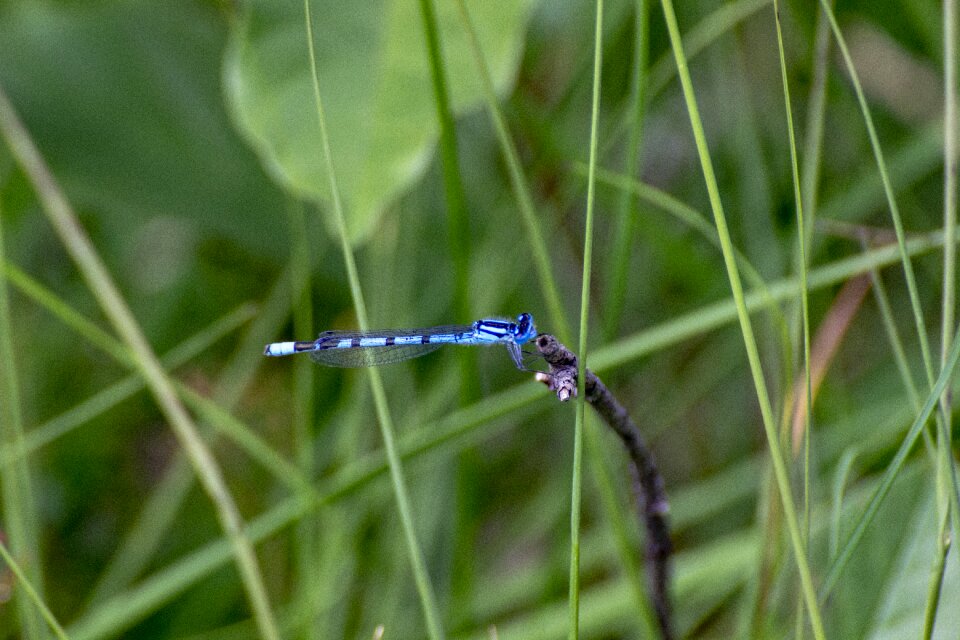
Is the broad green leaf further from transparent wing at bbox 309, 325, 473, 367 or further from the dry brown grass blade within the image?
the dry brown grass blade

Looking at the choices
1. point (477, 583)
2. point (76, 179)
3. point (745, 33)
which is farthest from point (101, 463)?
point (745, 33)

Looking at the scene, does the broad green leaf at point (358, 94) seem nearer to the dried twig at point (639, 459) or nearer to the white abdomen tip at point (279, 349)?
the white abdomen tip at point (279, 349)

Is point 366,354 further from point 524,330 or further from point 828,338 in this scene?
point 828,338

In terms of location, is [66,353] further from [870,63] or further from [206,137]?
[870,63]

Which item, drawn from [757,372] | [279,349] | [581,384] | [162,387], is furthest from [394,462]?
[279,349]

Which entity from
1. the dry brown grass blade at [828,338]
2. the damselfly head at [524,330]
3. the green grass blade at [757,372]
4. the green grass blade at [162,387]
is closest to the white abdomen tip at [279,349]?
the green grass blade at [162,387]
